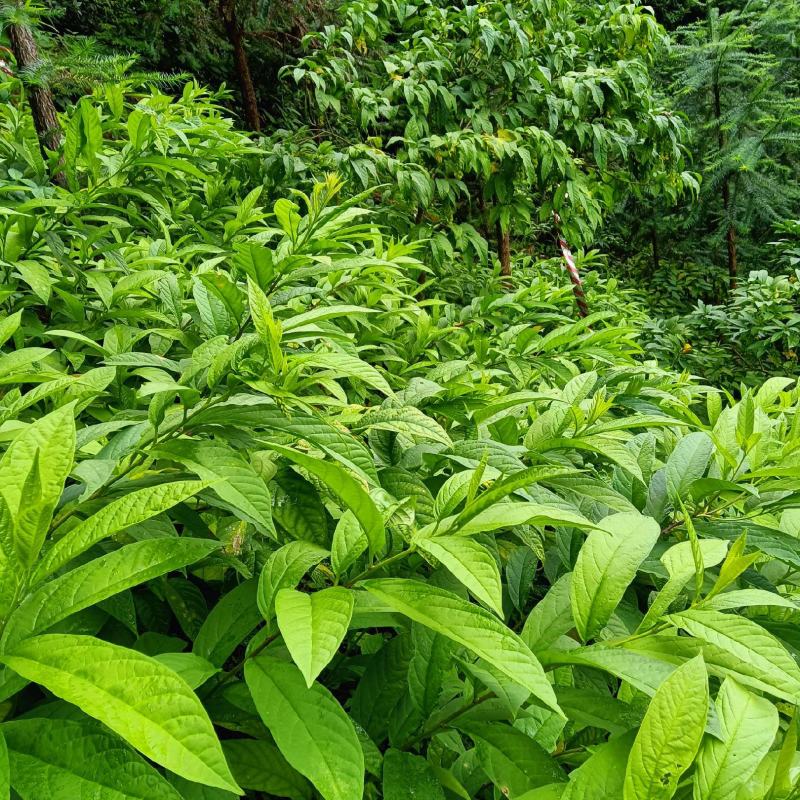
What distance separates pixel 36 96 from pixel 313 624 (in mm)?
1919

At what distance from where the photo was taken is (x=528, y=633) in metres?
0.64

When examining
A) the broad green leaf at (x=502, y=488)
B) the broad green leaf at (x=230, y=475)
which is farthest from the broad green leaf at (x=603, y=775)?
the broad green leaf at (x=230, y=475)

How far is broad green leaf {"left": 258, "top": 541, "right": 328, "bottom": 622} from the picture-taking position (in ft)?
1.79

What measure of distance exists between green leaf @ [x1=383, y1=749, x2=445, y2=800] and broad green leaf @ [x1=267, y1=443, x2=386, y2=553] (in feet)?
0.64

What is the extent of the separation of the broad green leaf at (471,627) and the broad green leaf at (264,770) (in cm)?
18

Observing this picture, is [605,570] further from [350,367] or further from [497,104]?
[497,104]

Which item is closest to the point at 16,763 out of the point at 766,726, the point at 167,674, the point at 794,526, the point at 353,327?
the point at 167,674

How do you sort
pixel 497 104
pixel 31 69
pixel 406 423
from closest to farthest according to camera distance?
1. pixel 406 423
2. pixel 31 69
3. pixel 497 104

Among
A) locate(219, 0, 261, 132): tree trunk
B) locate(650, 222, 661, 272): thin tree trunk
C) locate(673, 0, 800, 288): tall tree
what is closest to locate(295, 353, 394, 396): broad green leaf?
locate(219, 0, 261, 132): tree trunk

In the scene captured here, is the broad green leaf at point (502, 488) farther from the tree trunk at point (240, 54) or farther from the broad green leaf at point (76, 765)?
the tree trunk at point (240, 54)

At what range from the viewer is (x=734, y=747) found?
50 centimetres

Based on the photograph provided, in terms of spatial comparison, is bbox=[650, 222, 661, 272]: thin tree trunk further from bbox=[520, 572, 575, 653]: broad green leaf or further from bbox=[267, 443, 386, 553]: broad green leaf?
bbox=[267, 443, 386, 553]: broad green leaf

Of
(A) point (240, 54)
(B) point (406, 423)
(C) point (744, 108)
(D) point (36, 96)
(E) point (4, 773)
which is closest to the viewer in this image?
(E) point (4, 773)

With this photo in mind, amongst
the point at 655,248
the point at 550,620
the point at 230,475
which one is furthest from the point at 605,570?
the point at 655,248
